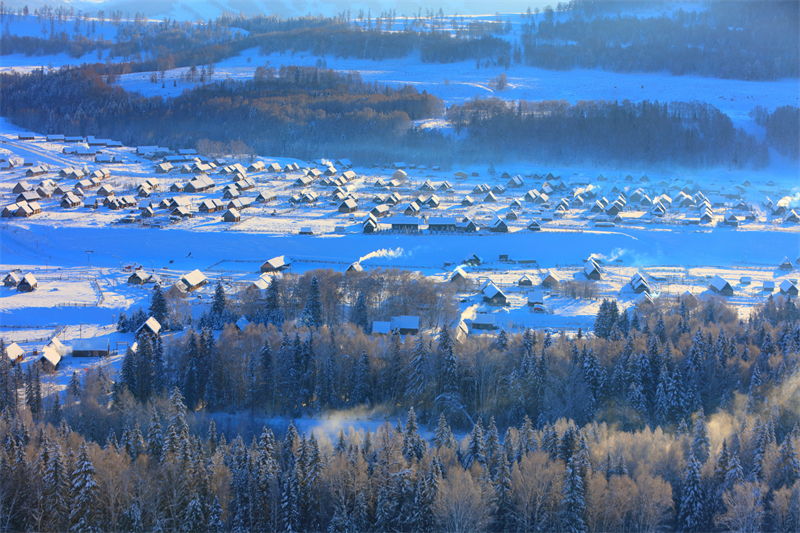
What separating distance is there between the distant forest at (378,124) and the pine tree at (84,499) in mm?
44445

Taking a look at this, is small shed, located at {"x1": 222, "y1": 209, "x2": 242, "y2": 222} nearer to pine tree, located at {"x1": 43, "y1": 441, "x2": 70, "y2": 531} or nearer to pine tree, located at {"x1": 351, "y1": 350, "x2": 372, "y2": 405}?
pine tree, located at {"x1": 351, "y1": 350, "x2": 372, "y2": 405}

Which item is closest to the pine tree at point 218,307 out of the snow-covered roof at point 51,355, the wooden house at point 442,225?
the snow-covered roof at point 51,355

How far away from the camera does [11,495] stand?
11.6 m

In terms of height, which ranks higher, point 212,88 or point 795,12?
point 795,12

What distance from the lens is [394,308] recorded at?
70.9ft

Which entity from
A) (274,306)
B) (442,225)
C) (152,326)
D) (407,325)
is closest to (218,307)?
(274,306)

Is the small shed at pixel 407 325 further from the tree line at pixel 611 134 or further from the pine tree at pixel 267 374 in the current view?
the tree line at pixel 611 134

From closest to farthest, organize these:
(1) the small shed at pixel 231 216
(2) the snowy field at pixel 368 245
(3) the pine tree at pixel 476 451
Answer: (3) the pine tree at pixel 476 451 < (2) the snowy field at pixel 368 245 < (1) the small shed at pixel 231 216

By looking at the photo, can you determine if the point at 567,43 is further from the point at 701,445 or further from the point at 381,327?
the point at 701,445

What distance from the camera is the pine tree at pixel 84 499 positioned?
Result: 11109 mm

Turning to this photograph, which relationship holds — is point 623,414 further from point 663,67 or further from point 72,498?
point 663,67

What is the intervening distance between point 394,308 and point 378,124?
41.8m

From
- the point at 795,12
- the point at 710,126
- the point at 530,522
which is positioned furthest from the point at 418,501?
the point at 795,12

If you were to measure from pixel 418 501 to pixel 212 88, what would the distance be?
218ft
